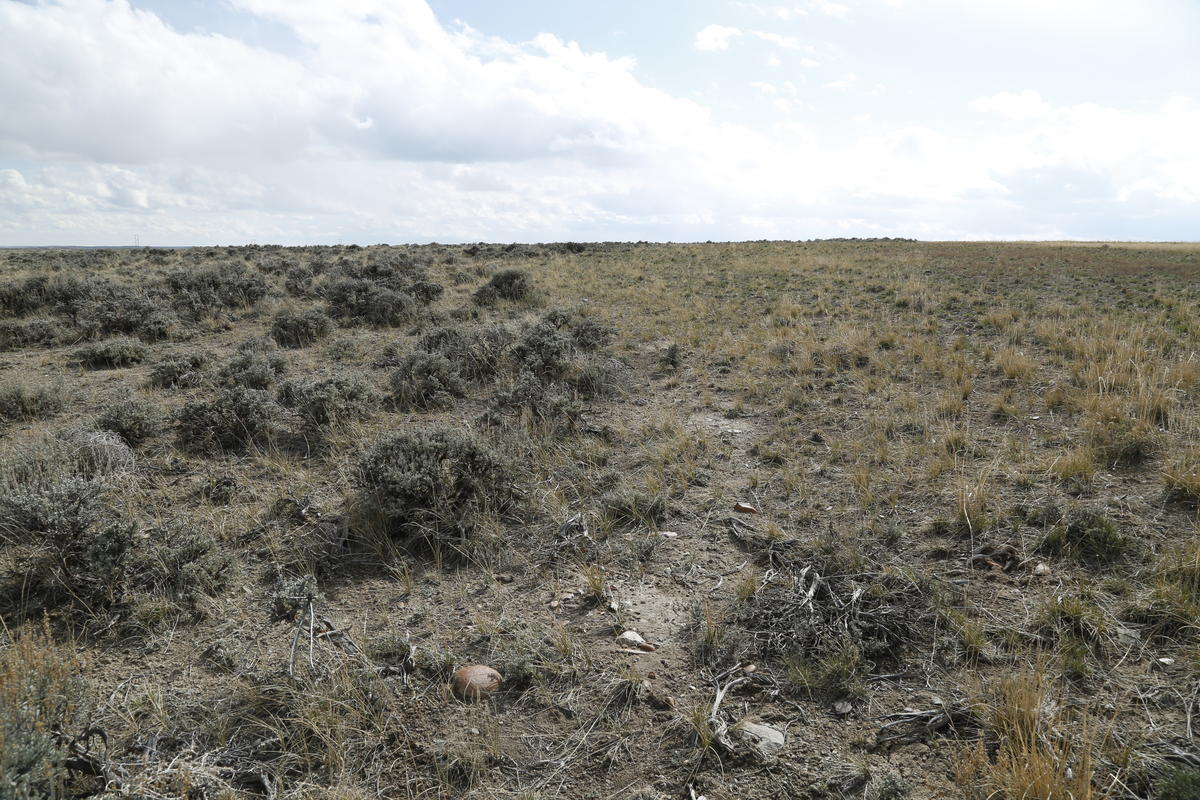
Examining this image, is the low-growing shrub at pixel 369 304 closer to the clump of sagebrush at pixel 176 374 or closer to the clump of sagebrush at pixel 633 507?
the clump of sagebrush at pixel 176 374

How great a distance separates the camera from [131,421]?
22.8 ft

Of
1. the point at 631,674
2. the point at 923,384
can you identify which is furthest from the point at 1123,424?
the point at 631,674

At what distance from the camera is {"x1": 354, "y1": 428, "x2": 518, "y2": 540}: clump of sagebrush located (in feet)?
17.1

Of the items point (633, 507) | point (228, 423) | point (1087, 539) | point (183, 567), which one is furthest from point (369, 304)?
point (1087, 539)

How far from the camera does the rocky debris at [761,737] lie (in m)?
3.01

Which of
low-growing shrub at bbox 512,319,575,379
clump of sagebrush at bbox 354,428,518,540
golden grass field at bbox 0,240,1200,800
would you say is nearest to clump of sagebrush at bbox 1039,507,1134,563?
golden grass field at bbox 0,240,1200,800

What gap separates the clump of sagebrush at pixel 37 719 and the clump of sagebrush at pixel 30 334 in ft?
38.9

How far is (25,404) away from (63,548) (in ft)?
17.0

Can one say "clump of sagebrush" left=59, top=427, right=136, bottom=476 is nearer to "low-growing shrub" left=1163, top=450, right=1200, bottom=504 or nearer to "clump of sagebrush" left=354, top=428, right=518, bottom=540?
"clump of sagebrush" left=354, top=428, right=518, bottom=540

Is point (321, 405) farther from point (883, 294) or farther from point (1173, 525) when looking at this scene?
point (883, 294)

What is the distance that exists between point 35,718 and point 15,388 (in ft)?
25.1

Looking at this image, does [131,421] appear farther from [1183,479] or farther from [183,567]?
[1183,479]

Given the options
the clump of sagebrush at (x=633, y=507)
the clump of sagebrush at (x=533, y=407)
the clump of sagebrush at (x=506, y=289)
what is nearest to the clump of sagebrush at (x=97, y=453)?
the clump of sagebrush at (x=533, y=407)

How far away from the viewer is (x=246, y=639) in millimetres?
3922
